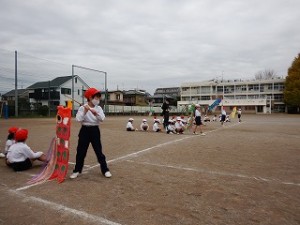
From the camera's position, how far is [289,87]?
52.9 metres

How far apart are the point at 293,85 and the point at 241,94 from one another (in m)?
19.6

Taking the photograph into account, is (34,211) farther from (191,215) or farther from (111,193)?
(191,215)

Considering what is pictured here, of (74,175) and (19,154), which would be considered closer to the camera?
(74,175)

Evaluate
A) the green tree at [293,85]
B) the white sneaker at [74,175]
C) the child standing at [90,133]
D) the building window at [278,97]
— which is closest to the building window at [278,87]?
the building window at [278,97]

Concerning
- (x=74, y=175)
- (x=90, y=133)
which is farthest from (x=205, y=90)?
(x=74, y=175)

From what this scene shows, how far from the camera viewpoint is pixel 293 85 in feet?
170

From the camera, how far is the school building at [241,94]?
65.1m

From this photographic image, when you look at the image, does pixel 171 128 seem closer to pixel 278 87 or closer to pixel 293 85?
pixel 293 85

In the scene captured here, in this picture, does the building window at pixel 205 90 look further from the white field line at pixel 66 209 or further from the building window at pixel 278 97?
the white field line at pixel 66 209

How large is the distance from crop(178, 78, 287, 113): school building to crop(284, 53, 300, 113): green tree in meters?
9.76

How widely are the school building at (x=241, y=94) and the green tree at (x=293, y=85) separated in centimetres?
976

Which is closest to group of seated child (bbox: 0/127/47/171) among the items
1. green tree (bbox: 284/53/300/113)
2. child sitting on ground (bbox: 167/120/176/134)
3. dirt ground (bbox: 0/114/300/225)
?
dirt ground (bbox: 0/114/300/225)

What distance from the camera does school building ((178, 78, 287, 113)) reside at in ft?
213

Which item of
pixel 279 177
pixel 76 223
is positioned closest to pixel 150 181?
pixel 76 223
